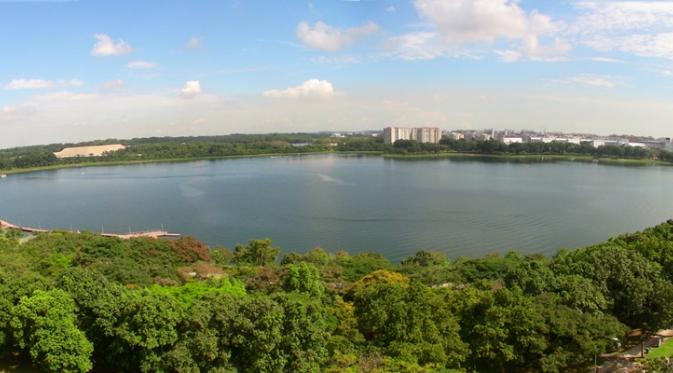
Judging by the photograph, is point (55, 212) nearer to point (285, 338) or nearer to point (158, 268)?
point (158, 268)

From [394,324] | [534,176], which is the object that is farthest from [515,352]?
[534,176]

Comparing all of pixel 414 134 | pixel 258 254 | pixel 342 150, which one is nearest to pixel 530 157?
pixel 342 150

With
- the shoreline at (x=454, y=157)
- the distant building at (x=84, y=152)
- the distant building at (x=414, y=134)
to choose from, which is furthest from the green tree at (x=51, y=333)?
the distant building at (x=414, y=134)

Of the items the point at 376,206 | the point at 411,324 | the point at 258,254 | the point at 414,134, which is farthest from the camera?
the point at 414,134

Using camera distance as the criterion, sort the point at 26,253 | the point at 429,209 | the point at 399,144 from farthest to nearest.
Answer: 1. the point at 399,144
2. the point at 429,209
3. the point at 26,253

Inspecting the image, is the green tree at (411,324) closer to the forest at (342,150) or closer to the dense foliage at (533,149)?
the dense foliage at (533,149)

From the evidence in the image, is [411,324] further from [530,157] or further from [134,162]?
[134,162]

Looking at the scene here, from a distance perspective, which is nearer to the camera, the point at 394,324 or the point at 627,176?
the point at 394,324
